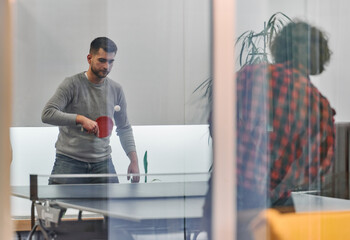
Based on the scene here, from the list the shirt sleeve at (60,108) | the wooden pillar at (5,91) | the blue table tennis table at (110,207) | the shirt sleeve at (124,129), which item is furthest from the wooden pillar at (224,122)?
the wooden pillar at (5,91)

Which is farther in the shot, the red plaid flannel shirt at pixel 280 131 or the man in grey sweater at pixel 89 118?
the red plaid flannel shirt at pixel 280 131

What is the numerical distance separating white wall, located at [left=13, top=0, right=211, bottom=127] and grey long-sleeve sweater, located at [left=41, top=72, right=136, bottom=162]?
41mm

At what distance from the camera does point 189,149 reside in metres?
2.54

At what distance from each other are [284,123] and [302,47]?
36 centimetres

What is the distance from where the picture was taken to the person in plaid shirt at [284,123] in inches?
105

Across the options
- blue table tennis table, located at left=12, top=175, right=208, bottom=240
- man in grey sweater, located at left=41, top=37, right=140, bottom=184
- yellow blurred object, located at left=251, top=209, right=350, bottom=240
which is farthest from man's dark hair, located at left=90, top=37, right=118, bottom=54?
yellow blurred object, located at left=251, top=209, right=350, bottom=240

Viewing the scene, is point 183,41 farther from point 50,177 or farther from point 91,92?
point 50,177

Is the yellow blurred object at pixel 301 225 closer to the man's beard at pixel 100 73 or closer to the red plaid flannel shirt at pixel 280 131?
the red plaid flannel shirt at pixel 280 131

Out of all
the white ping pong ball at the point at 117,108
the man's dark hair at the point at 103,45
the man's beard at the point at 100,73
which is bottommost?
the white ping pong ball at the point at 117,108

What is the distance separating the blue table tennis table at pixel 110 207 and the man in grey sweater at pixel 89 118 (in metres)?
0.05

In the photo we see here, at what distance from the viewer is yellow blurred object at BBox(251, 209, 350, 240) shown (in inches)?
105

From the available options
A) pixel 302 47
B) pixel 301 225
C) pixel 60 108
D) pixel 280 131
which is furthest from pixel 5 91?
pixel 301 225

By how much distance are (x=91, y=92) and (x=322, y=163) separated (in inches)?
44.4

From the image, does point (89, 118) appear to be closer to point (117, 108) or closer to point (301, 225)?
point (117, 108)
